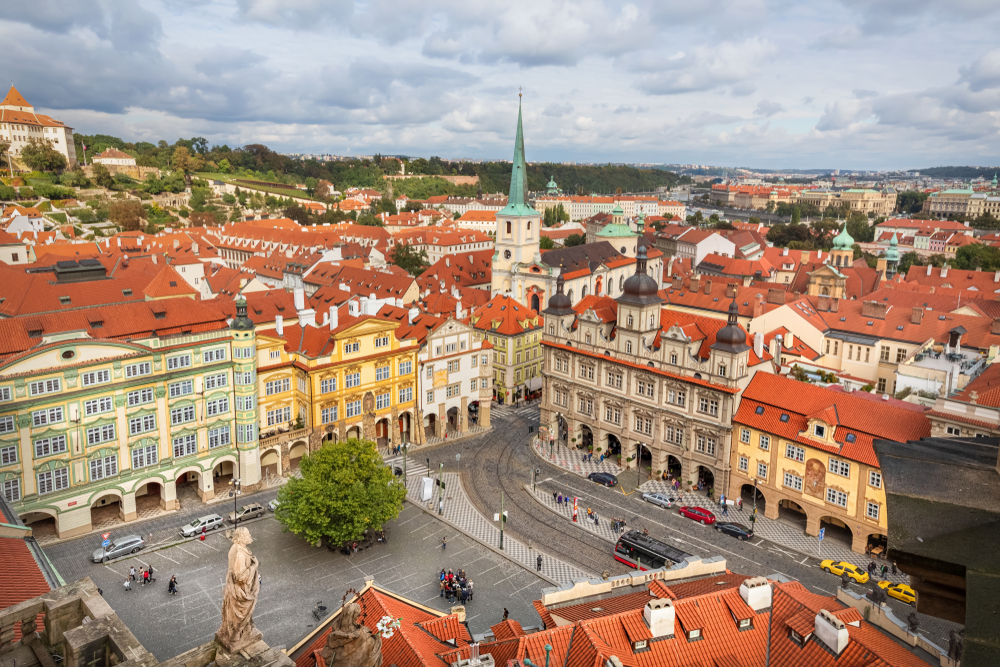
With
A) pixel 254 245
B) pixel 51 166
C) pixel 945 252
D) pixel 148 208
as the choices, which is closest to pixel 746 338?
pixel 254 245

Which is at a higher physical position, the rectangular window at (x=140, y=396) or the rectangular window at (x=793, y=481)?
the rectangular window at (x=140, y=396)

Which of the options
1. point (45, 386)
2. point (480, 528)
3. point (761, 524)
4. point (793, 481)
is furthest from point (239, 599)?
point (761, 524)

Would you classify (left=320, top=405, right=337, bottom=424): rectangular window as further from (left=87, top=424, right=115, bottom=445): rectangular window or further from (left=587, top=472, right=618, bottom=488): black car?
(left=587, top=472, right=618, bottom=488): black car

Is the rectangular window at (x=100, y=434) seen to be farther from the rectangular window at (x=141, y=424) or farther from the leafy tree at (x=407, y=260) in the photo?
the leafy tree at (x=407, y=260)

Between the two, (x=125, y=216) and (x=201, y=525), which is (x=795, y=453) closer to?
(x=201, y=525)

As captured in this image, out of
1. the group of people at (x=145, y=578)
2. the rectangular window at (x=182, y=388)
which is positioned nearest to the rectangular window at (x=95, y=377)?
the rectangular window at (x=182, y=388)

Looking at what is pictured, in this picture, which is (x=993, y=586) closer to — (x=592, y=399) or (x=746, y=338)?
(x=746, y=338)
